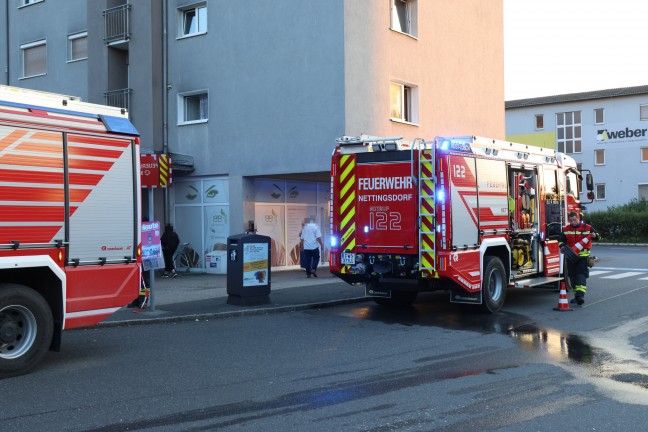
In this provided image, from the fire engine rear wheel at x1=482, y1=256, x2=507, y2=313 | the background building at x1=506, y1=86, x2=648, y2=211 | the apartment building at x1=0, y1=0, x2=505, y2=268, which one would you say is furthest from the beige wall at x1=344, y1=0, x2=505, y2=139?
the background building at x1=506, y1=86, x2=648, y2=211

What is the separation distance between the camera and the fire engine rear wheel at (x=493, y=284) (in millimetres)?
11711

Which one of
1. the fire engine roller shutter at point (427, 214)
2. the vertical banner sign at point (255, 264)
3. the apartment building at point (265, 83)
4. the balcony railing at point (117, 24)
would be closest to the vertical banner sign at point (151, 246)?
the vertical banner sign at point (255, 264)

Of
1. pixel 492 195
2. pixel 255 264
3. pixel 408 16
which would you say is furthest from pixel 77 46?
pixel 492 195

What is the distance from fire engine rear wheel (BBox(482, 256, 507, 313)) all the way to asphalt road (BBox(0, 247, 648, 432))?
1.13ft

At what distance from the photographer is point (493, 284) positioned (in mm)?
12109

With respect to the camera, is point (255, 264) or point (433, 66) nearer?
point (255, 264)

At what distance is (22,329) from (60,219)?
126 cm

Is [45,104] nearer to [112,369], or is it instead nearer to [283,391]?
[112,369]

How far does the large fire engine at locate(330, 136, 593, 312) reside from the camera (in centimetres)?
1100

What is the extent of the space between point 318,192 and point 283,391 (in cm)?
1621

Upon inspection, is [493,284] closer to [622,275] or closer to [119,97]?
[622,275]

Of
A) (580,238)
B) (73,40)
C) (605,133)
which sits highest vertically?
(605,133)

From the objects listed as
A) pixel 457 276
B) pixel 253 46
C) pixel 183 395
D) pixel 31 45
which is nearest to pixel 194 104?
pixel 253 46

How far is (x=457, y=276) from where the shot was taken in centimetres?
1096
